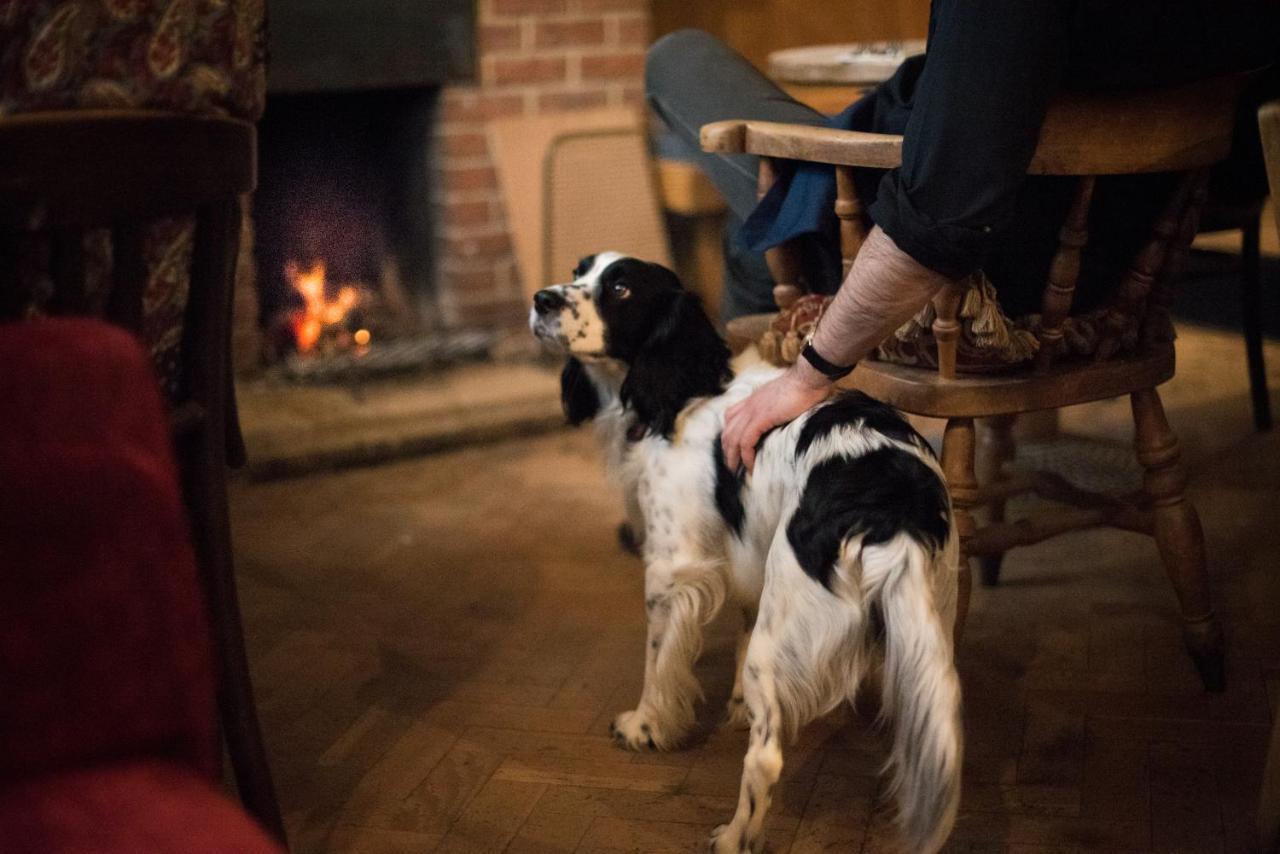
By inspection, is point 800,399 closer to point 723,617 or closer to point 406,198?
point 723,617

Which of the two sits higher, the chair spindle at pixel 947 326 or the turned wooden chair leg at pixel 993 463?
the chair spindle at pixel 947 326

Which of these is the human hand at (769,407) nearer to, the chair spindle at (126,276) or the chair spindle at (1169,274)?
the chair spindle at (1169,274)

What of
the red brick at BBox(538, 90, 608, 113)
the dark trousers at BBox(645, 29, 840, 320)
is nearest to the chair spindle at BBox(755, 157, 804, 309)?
the dark trousers at BBox(645, 29, 840, 320)

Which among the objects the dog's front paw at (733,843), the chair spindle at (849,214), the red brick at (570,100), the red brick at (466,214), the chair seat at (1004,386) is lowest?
the dog's front paw at (733,843)

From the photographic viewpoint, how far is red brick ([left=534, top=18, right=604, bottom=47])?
3.55 meters

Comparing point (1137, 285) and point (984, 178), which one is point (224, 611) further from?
point (1137, 285)

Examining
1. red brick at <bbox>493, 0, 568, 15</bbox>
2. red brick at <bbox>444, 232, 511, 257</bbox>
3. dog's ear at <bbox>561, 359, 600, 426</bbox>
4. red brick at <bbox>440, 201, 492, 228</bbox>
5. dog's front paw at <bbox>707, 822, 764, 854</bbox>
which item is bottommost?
dog's front paw at <bbox>707, 822, 764, 854</bbox>

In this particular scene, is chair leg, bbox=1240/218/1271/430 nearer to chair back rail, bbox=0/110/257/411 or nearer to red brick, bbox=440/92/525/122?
red brick, bbox=440/92/525/122

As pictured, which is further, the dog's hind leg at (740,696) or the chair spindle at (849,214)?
the dog's hind leg at (740,696)

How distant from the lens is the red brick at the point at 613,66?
3643mm

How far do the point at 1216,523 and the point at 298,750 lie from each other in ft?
5.49

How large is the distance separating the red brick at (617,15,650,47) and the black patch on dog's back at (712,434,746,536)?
2.23 meters

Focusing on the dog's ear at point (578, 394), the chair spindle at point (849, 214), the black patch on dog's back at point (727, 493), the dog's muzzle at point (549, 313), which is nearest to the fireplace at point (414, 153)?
the dog's ear at point (578, 394)

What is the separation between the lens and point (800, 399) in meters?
1.57
